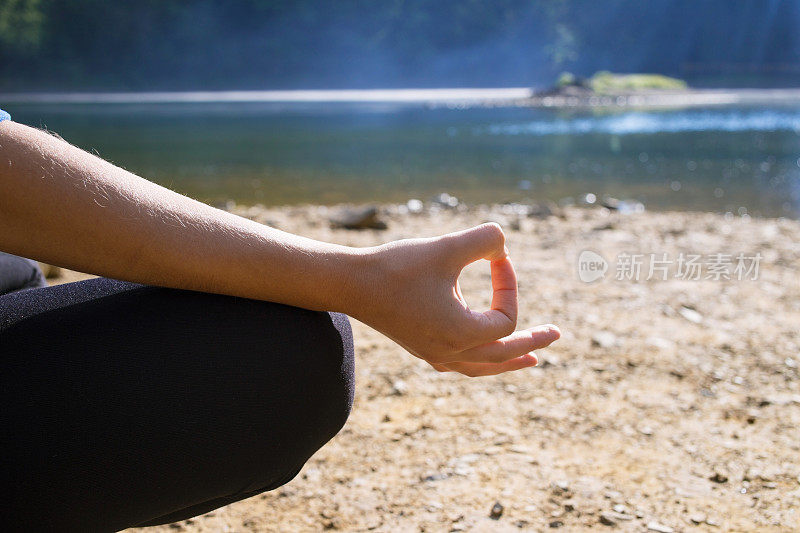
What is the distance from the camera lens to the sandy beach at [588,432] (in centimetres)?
148

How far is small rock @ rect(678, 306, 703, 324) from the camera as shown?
109 inches

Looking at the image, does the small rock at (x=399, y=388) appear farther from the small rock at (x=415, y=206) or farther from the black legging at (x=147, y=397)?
the small rock at (x=415, y=206)

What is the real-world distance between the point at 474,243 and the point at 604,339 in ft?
5.50

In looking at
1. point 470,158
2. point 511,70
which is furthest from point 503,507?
point 511,70

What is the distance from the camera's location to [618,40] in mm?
56031

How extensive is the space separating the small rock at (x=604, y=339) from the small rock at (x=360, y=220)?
2689mm

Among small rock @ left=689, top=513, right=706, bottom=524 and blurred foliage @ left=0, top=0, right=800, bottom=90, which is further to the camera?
blurred foliage @ left=0, top=0, right=800, bottom=90

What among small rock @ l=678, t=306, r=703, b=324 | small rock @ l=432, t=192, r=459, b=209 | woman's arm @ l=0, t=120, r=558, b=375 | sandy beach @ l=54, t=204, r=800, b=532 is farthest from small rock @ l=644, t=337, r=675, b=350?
small rock @ l=432, t=192, r=459, b=209

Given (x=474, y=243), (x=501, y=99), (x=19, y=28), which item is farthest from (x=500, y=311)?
(x=19, y=28)

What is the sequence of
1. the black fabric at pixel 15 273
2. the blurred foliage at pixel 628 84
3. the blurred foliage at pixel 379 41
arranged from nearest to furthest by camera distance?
the black fabric at pixel 15 273 < the blurred foliage at pixel 628 84 < the blurred foliage at pixel 379 41

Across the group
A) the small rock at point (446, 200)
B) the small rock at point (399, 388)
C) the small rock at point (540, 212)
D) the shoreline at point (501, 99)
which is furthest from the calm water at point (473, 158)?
the shoreline at point (501, 99)

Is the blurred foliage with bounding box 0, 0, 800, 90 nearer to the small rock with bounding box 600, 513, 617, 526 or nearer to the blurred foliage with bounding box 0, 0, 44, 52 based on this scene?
the blurred foliage with bounding box 0, 0, 44, 52

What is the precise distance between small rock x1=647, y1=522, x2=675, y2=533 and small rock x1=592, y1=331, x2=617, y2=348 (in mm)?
1068

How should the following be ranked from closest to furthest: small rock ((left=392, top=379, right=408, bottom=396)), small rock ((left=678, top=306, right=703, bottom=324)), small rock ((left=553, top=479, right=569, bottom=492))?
small rock ((left=553, top=479, right=569, bottom=492)), small rock ((left=392, top=379, right=408, bottom=396)), small rock ((left=678, top=306, right=703, bottom=324))
